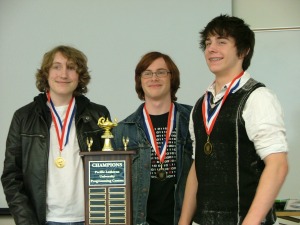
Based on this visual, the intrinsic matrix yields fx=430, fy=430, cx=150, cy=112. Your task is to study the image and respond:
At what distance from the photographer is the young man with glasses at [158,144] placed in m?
2.28

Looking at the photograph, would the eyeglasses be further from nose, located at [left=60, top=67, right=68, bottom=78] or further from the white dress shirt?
the white dress shirt

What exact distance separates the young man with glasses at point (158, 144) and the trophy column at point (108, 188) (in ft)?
1.06

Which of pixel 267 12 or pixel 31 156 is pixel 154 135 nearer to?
pixel 31 156

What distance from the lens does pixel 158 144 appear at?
2355mm

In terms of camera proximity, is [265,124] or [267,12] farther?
[267,12]

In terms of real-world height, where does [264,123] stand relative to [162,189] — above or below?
above

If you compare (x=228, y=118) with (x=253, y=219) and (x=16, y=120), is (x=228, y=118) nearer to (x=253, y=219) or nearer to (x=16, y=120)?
(x=253, y=219)

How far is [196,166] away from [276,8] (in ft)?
7.61

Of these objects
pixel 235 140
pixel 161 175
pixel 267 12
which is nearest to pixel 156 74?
pixel 161 175

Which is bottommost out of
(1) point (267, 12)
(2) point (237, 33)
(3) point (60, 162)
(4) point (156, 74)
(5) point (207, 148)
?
(3) point (60, 162)

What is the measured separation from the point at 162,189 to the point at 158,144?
244mm

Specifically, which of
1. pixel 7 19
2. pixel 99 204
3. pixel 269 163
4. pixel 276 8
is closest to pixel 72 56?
pixel 99 204

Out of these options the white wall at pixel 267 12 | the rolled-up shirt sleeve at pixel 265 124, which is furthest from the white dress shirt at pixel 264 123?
the white wall at pixel 267 12

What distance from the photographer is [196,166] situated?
2053 mm
